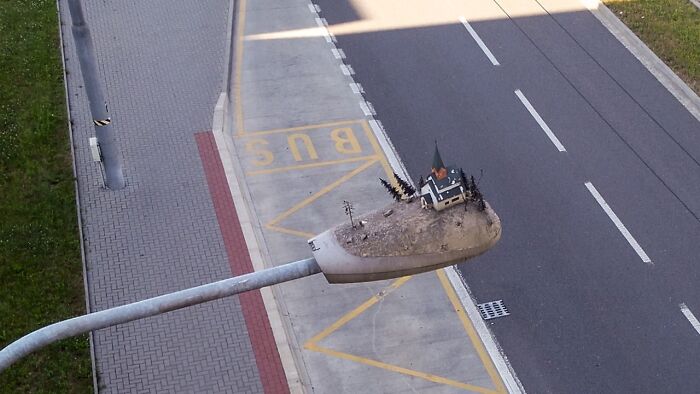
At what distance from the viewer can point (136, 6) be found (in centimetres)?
3166

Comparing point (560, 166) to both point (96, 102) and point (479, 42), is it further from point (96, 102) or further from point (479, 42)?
point (96, 102)

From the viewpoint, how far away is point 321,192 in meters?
24.1

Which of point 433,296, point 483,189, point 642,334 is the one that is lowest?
point 642,334

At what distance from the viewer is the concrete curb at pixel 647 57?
27625 mm

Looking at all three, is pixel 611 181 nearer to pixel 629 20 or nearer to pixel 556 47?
pixel 556 47

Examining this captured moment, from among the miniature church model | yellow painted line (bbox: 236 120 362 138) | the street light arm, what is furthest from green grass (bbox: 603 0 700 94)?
the street light arm

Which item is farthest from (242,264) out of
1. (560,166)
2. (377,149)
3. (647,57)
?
(647,57)

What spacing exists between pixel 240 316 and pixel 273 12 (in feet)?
46.1

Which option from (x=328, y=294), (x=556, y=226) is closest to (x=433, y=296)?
(x=328, y=294)

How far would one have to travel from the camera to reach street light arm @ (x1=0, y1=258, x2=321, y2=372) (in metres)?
9.69

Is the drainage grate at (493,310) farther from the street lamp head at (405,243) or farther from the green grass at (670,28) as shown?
the green grass at (670,28)

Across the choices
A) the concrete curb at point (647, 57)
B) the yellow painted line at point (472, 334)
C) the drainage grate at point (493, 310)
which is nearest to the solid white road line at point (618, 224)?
the drainage grate at point (493, 310)

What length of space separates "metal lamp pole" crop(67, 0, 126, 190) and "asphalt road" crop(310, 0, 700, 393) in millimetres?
6920

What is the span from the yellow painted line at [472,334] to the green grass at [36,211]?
7.22 meters
